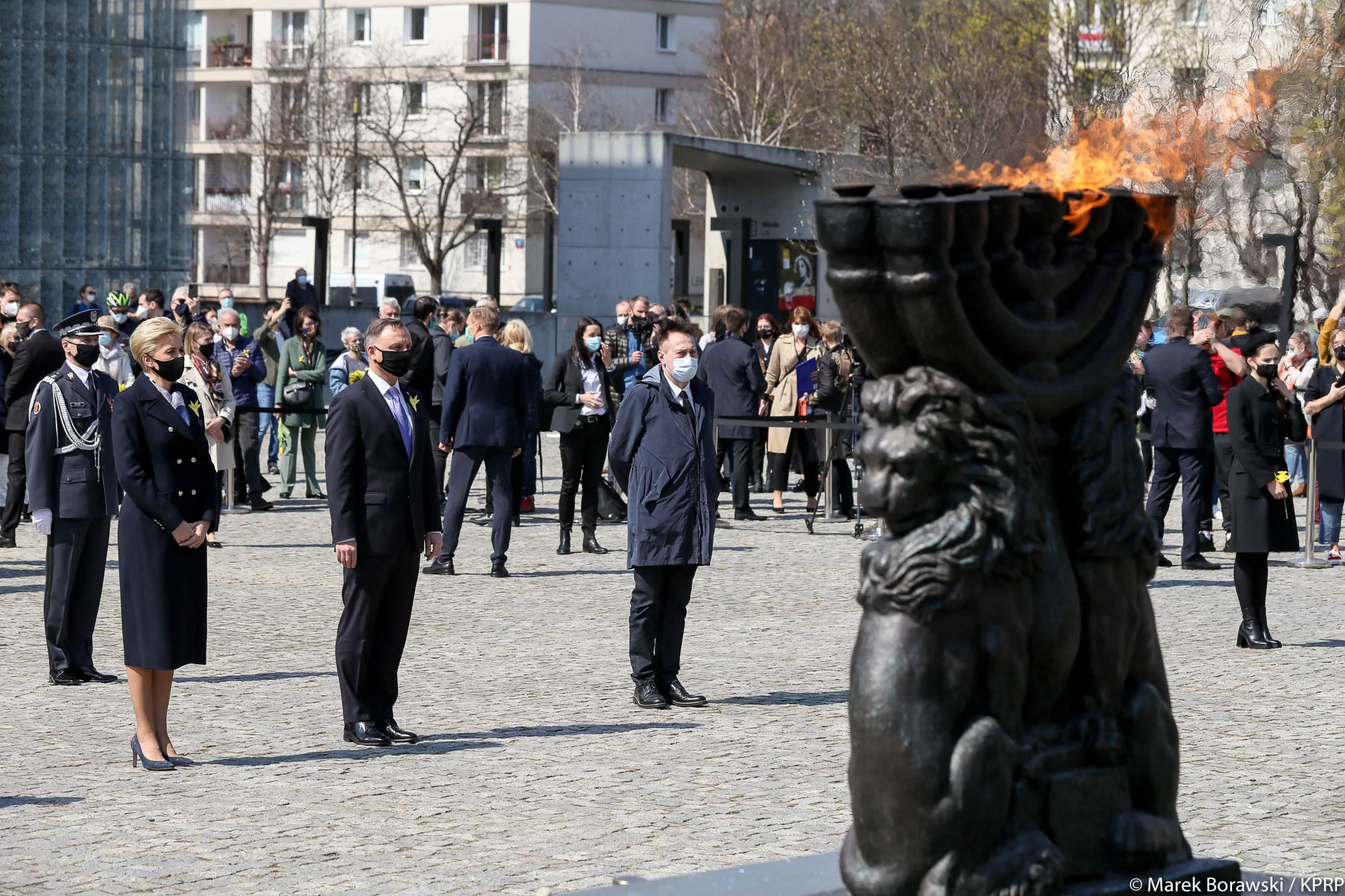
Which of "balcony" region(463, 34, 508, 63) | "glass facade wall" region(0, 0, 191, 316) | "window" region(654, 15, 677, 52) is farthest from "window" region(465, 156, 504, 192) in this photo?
"glass facade wall" region(0, 0, 191, 316)

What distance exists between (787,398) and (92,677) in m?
10.1

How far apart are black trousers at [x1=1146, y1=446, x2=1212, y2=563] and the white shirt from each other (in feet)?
15.4

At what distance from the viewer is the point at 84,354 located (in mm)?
11094

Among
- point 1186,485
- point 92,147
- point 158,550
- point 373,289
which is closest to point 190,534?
point 158,550

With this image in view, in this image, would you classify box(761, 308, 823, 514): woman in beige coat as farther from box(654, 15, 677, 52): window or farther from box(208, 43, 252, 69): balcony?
box(208, 43, 252, 69): balcony

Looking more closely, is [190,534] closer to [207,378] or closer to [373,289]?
[207,378]

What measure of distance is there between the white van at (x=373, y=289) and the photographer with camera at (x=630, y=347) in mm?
30465

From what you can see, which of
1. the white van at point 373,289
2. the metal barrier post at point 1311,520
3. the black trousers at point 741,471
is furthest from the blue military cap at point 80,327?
the white van at point 373,289

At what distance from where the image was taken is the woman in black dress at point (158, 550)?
26.8 ft

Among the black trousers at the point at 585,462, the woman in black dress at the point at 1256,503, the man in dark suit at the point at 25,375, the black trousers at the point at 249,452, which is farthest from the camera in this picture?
the black trousers at the point at 249,452

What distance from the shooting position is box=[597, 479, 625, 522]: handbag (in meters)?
18.5

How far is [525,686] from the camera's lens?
10.3m

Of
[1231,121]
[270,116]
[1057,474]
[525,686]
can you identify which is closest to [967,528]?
[1057,474]

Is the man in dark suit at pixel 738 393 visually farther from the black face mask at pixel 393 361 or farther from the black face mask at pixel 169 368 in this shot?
the black face mask at pixel 169 368
